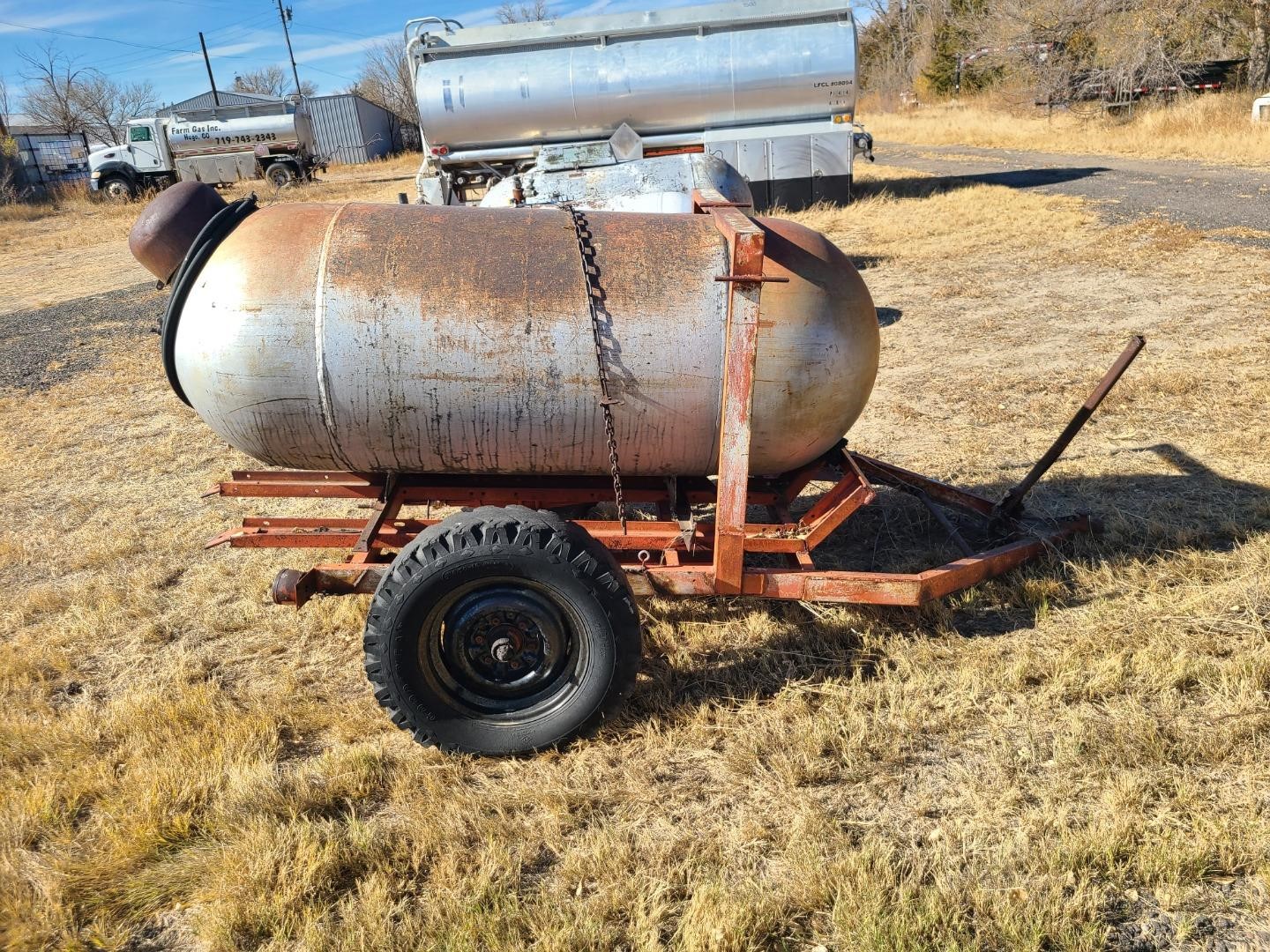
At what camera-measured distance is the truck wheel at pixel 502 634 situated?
3.02m

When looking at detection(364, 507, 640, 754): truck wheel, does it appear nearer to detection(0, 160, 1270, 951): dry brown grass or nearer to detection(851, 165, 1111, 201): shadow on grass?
detection(0, 160, 1270, 951): dry brown grass

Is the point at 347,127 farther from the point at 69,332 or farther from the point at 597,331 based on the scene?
the point at 597,331

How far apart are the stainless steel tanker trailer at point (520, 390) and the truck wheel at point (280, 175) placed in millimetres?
28517

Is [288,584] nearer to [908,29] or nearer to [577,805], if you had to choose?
[577,805]

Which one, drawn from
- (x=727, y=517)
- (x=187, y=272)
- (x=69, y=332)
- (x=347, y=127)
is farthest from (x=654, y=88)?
(x=347, y=127)

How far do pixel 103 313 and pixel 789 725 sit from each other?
41.7 ft

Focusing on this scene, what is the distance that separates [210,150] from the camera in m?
28.5

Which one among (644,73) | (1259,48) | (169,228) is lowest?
(169,228)

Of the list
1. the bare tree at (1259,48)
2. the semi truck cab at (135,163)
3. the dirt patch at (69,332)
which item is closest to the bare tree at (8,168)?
the semi truck cab at (135,163)

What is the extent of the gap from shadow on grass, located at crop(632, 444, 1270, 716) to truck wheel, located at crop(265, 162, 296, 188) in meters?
28.5

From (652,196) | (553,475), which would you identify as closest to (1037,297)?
(652,196)

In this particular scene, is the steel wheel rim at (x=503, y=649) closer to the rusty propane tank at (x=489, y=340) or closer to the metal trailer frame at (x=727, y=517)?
the metal trailer frame at (x=727, y=517)

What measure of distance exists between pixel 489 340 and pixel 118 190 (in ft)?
105

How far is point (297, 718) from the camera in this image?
11.4 feet
